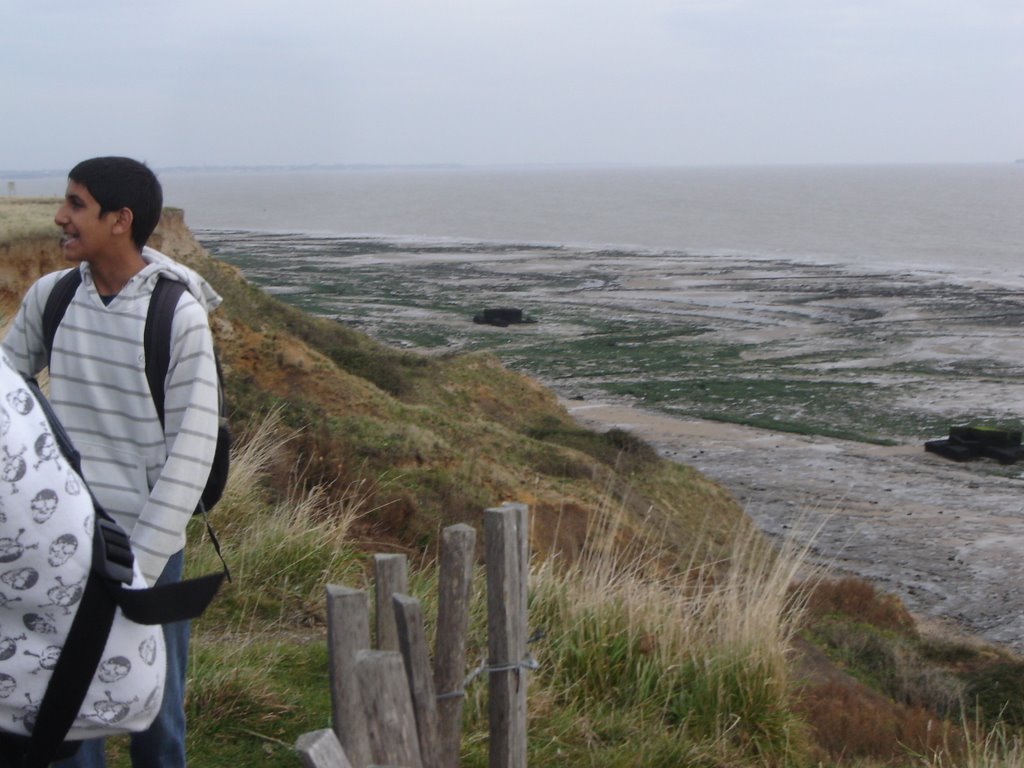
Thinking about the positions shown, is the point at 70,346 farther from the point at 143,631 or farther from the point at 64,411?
the point at 143,631

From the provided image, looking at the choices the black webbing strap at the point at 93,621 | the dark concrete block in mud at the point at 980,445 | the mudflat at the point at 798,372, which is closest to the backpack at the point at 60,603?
the black webbing strap at the point at 93,621

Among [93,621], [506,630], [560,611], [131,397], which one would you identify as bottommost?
[560,611]

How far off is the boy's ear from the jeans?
34.9 inches

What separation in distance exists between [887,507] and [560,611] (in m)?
15.3

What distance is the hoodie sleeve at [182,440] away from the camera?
2.89 metres

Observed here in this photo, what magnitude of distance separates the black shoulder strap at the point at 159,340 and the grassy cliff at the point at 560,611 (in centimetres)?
192

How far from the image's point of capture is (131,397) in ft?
9.87

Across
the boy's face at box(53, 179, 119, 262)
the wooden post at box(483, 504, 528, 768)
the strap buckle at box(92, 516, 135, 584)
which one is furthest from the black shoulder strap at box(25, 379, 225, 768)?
the wooden post at box(483, 504, 528, 768)

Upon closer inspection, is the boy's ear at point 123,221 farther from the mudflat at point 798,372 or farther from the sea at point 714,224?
the sea at point 714,224

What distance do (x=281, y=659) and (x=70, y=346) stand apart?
2.77 meters

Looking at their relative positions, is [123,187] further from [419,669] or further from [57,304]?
[419,669]

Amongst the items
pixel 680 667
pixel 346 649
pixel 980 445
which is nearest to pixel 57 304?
pixel 346 649

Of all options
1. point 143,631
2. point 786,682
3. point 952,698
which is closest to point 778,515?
point 952,698

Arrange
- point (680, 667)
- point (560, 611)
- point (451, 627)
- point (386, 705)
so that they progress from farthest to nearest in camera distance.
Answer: point (560, 611), point (680, 667), point (451, 627), point (386, 705)
